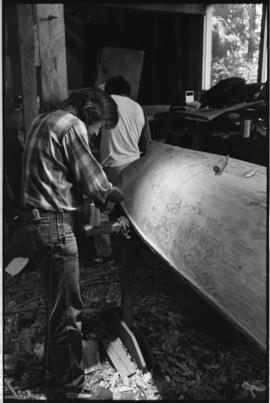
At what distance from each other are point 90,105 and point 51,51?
911 mm

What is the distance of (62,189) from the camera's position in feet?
8.04

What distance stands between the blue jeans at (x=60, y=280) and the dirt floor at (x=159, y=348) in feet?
1.40

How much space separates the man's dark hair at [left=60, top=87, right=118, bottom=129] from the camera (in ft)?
8.05

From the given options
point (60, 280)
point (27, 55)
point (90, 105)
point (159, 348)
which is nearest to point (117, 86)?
point (27, 55)

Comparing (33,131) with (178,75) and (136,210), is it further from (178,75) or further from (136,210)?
(178,75)

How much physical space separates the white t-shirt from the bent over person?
1.56 metres

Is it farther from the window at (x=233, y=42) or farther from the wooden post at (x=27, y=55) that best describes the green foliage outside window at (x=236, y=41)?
the wooden post at (x=27, y=55)

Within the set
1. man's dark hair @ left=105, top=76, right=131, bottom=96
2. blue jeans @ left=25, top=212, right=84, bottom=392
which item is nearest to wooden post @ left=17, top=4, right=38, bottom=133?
man's dark hair @ left=105, top=76, right=131, bottom=96

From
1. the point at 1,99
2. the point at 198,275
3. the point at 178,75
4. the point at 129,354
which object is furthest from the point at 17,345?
the point at 178,75

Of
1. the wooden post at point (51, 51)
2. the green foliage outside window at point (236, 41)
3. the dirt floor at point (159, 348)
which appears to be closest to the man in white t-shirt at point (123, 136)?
the wooden post at point (51, 51)

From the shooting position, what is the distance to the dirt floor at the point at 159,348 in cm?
274

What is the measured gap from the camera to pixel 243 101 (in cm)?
477

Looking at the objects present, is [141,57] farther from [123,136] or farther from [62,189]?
[62,189]

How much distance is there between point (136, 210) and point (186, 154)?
A: 23.5 inches
